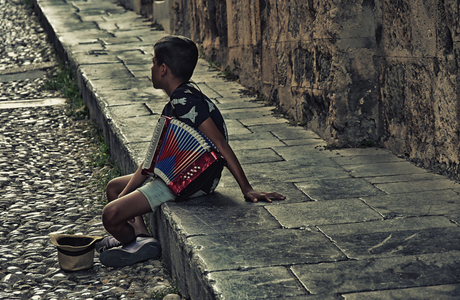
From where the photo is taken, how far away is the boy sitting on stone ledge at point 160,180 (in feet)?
9.58

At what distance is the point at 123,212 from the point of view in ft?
9.55

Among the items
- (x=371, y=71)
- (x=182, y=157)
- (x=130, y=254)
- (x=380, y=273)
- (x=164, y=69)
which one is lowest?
(x=130, y=254)

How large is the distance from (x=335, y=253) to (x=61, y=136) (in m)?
4.00

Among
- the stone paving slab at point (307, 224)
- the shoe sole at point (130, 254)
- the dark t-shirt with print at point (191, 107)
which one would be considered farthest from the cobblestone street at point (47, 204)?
the dark t-shirt with print at point (191, 107)

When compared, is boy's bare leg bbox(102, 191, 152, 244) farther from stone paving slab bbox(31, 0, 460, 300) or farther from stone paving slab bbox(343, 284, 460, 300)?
stone paving slab bbox(343, 284, 460, 300)

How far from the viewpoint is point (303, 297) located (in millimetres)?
2029

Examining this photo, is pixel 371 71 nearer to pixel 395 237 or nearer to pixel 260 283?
pixel 395 237

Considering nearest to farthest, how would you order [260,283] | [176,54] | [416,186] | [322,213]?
[260,283] → [322,213] → [176,54] → [416,186]

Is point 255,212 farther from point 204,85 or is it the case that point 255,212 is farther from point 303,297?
point 204,85

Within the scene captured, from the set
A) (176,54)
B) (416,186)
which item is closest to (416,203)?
(416,186)

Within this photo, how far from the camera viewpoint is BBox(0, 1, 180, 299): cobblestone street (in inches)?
114

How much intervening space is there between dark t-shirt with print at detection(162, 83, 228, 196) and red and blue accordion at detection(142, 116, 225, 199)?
0.11 ft

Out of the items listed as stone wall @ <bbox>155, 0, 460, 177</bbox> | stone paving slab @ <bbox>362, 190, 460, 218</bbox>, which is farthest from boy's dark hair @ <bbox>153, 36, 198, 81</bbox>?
stone wall @ <bbox>155, 0, 460, 177</bbox>

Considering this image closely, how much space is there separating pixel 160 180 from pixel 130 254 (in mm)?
407
